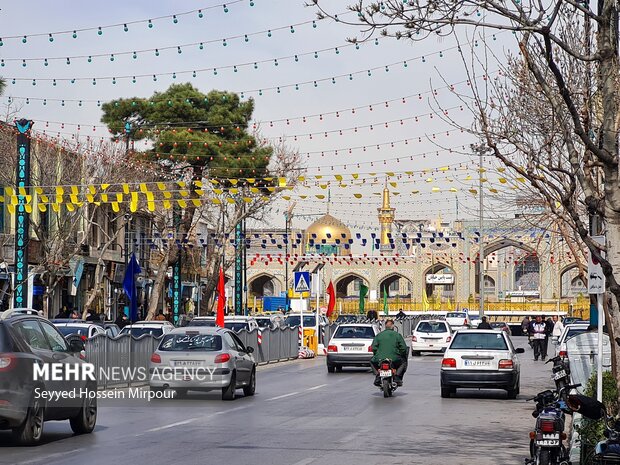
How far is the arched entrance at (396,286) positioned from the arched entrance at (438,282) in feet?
8.41

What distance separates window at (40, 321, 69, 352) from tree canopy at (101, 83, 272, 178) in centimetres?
3418

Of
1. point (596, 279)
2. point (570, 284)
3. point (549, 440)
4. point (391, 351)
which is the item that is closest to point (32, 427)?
point (549, 440)

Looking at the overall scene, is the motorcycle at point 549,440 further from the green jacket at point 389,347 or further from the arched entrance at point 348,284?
the arched entrance at point 348,284

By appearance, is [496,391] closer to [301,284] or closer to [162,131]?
[301,284]

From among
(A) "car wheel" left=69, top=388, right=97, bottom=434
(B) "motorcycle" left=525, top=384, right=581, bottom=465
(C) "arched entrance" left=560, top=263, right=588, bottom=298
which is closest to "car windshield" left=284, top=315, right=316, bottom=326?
(A) "car wheel" left=69, top=388, right=97, bottom=434

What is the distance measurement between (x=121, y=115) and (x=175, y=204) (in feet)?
18.8

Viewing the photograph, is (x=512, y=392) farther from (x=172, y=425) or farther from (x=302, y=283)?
(x=302, y=283)

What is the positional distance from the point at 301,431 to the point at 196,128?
3790 centimetres

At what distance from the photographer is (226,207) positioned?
175 feet

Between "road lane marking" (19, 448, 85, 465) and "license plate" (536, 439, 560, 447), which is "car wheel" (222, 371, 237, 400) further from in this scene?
"license plate" (536, 439, 560, 447)

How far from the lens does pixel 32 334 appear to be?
14375 millimetres

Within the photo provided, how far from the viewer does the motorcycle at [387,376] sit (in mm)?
23828

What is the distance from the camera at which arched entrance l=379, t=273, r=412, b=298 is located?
118062mm

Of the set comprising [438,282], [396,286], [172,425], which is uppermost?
[396,286]
